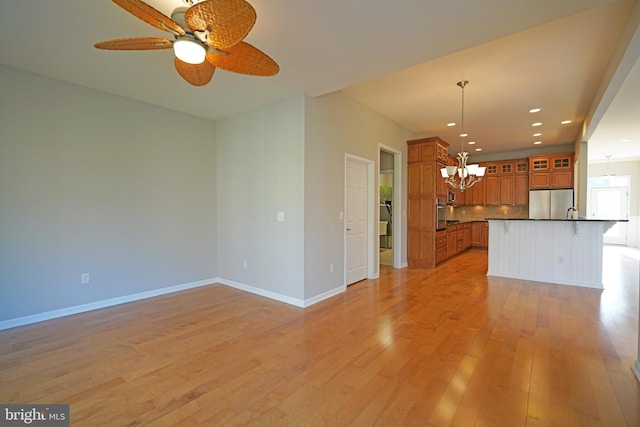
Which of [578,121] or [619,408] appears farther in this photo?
[578,121]

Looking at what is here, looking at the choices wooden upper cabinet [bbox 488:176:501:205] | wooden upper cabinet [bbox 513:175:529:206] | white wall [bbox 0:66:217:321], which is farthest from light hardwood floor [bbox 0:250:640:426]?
wooden upper cabinet [bbox 488:176:501:205]

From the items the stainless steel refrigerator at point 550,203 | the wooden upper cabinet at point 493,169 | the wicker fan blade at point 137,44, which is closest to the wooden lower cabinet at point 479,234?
the stainless steel refrigerator at point 550,203

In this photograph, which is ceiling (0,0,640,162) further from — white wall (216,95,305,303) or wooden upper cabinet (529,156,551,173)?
wooden upper cabinet (529,156,551,173)

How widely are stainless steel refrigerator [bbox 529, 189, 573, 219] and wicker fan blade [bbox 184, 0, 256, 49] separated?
29.1 ft

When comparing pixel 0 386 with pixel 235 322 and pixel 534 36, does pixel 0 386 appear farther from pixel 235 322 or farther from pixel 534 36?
pixel 534 36

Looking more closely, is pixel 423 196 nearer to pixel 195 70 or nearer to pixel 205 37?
pixel 195 70

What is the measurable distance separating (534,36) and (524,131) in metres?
4.29

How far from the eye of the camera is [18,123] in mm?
3115

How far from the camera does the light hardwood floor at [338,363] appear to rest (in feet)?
5.85

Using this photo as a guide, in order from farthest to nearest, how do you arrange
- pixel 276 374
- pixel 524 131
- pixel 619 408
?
1. pixel 524 131
2. pixel 276 374
3. pixel 619 408

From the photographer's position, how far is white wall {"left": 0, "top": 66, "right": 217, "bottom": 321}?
3.12 m

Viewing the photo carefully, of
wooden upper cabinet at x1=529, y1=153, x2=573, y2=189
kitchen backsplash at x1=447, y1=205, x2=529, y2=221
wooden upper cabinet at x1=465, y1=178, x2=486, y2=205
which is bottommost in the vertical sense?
kitchen backsplash at x1=447, y1=205, x2=529, y2=221

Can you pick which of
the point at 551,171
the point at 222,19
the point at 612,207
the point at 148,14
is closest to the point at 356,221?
the point at 222,19

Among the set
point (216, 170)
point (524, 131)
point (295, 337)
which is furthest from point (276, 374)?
point (524, 131)
